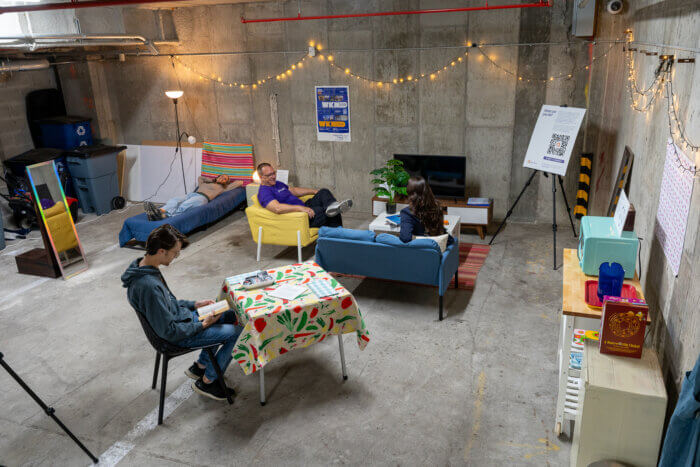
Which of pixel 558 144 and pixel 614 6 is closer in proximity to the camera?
pixel 614 6

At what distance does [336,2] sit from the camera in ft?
23.7

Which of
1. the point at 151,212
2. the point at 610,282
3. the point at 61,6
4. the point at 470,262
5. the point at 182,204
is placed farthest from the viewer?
the point at 182,204

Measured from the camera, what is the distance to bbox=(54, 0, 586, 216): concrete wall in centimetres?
676

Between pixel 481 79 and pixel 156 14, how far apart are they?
4740mm

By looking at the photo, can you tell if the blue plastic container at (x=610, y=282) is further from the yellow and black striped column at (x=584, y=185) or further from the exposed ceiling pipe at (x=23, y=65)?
the exposed ceiling pipe at (x=23, y=65)

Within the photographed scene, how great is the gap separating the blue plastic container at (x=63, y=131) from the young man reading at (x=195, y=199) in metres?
2.26

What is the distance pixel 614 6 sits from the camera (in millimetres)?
4957

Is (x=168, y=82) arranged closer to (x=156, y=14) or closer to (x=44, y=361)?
(x=156, y=14)

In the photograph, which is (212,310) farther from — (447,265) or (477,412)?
(447,265)

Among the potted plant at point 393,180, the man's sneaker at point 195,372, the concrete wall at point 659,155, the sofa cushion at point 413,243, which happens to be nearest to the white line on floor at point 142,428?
the man's sneaker at point 195,372

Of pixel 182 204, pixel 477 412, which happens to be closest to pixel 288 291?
pixel 477 412

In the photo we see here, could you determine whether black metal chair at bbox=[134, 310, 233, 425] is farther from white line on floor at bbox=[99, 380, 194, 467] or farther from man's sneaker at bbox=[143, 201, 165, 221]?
man's sneaker at bbox=[143, 201, 165, 221]

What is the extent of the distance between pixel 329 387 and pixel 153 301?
143 centimetres

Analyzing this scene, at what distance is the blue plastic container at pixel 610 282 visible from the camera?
297 centimetres
